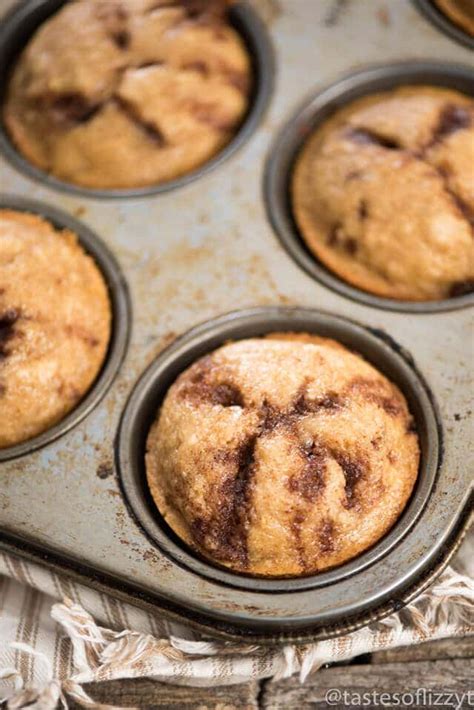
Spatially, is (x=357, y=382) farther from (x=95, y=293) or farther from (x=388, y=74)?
Result: (x=388, y=74)

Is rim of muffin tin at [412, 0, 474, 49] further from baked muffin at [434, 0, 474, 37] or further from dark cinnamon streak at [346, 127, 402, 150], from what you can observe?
dark cinnamon streak at [346, 127, 402, 150]

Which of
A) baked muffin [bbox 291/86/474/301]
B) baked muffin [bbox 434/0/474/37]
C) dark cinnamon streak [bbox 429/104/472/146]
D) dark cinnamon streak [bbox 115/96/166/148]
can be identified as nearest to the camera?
baked muffin [bbox 291/86/474/301]

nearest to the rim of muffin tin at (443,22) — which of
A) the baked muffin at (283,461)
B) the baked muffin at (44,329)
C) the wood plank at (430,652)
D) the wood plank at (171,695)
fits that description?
the baked muffin at (283,461)

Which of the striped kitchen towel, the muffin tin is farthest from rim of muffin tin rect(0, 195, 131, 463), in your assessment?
the striped kitchen towel

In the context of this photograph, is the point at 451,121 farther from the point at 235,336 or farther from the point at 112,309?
the point at 112,309

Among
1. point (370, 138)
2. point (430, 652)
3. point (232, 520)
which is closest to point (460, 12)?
point (370, 138)

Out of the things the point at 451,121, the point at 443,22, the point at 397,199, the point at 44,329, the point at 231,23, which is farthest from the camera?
the point at 231,23

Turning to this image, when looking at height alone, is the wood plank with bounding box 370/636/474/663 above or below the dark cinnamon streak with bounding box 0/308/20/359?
below
